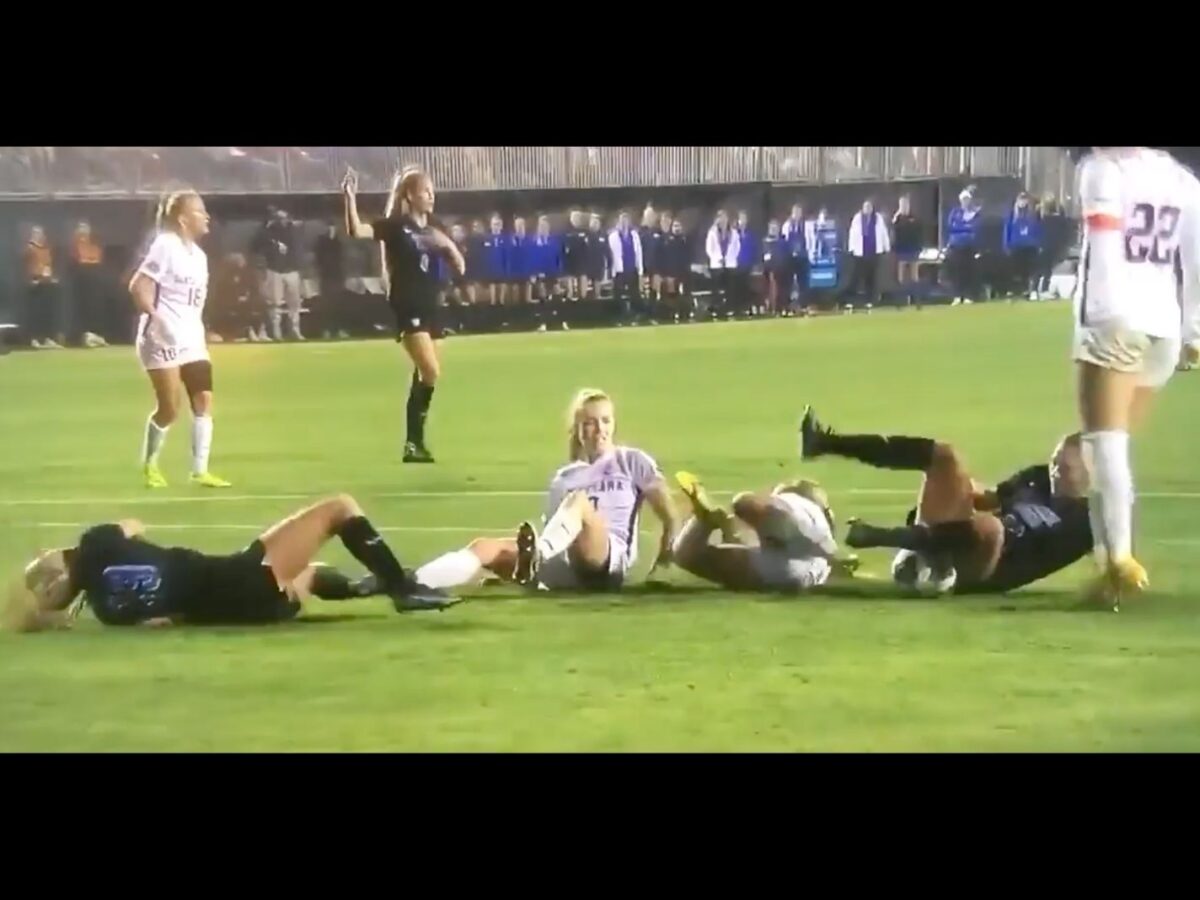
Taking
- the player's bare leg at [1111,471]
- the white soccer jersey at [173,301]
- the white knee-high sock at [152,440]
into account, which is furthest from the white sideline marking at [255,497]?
the white soccer jersey at [173,301]

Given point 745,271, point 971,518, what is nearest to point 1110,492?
point 971,518

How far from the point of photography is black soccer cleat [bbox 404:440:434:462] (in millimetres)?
5473

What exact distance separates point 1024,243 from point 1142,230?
0.33m

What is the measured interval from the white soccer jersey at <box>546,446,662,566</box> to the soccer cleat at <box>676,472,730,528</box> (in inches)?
2.8

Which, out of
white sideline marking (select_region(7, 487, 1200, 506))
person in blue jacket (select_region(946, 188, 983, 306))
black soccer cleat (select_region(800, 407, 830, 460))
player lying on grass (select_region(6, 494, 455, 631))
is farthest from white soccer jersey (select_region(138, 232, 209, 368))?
person in blue jacket (select_region(946, 188, 983, 306))

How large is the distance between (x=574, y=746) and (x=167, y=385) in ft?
5.08

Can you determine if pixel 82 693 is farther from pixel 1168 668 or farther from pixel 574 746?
pixel 1168 668

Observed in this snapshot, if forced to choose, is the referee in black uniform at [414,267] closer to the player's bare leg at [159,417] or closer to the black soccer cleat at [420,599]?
the black soccer cleat at [420,599]

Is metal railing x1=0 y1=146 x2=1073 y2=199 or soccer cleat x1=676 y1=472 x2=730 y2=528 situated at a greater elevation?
metal railing x1=0 y1=146 x2=1073 y2=199

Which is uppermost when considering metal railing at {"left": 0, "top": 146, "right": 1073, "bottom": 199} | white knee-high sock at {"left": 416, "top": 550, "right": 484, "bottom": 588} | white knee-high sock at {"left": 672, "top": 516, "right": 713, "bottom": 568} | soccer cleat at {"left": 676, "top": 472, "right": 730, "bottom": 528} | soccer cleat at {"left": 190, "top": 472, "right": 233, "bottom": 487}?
metal railing at {"left": 0, "top": 146, "right": 1073, "bottom": 199}

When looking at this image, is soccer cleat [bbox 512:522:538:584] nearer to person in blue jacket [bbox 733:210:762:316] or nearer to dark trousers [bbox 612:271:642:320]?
dark trousers [bbox 612:271:642:320]

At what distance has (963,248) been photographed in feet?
18.1

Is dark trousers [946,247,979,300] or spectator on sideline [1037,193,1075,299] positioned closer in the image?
spectator on sideline [1037,193,1075,299]

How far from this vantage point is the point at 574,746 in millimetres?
5195
